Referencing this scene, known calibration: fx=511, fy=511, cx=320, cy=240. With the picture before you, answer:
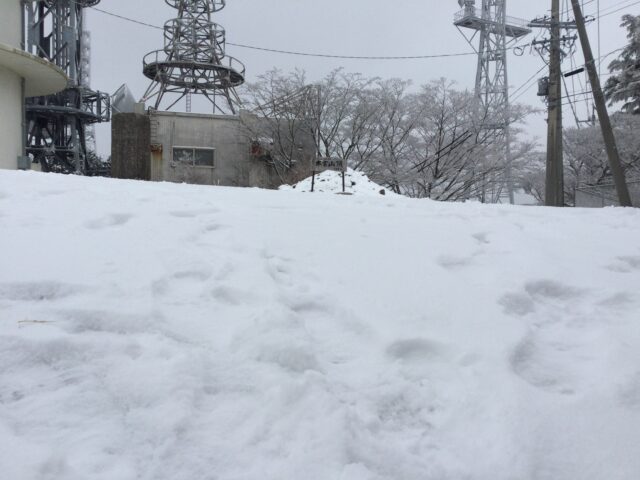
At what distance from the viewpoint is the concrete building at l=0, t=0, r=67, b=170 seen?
17.2 meters

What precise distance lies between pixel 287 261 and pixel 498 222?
2954mm

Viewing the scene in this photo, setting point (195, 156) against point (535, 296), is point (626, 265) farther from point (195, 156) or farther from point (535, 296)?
point (195, 156)

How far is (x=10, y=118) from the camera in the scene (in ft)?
58.4

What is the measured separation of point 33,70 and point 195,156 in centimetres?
947

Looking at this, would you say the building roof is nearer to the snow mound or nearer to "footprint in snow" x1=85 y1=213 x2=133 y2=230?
the snow mound

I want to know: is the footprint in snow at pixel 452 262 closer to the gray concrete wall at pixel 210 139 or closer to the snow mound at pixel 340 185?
the snow mound at pixel 340 185

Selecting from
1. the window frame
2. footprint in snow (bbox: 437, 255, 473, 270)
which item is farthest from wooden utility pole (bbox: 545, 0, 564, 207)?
the window frame

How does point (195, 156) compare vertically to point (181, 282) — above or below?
above

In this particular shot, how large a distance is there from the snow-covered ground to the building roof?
1503cm

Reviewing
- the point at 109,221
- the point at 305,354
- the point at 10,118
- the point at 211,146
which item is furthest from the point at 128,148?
the point at 305,354

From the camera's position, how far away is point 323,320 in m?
3.09

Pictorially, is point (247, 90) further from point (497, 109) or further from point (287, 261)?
point (287, 261)

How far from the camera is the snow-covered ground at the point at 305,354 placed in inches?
81.2

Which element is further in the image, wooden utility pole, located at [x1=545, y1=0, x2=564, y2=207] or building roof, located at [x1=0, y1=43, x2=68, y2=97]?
building roof, located at [x1=0, y1=43, x2=68, y2=97]
